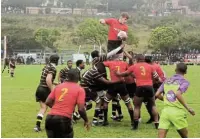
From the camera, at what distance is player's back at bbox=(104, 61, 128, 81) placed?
1437 centimetres

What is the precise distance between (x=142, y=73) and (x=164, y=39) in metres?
81.7

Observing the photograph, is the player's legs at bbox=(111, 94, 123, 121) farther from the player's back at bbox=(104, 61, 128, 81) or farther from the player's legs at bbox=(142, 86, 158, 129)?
the player's legs at bbox=(142, 86, 158, 129)

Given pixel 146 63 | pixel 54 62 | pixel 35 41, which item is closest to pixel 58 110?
pixel 54 62

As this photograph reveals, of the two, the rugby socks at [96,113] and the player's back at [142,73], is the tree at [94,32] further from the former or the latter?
the player's back at [142,73]

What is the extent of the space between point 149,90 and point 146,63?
0.72m

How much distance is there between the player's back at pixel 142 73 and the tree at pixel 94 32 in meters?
87.3

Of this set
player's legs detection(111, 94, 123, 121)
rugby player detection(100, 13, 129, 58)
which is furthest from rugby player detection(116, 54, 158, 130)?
player's legs detection(111, 94, 123, 121)

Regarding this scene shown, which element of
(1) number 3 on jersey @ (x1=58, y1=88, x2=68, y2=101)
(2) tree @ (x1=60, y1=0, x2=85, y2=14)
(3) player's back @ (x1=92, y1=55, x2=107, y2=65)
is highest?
(1) number 3 on jersey @ (x1=58, y1=88, x2=68, y2=101)

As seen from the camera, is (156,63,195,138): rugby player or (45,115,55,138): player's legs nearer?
(45,115,55,138): player's legs

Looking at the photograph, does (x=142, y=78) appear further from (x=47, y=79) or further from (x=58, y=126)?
(x=58, y=126)

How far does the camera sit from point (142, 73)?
13539 mm

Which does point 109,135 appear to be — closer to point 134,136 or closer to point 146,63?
point 134,136

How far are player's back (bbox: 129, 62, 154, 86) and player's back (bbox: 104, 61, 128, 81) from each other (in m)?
0.78

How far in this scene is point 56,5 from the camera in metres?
193
